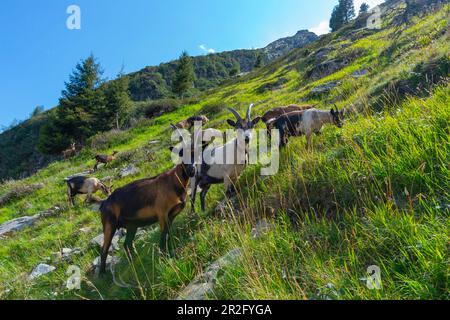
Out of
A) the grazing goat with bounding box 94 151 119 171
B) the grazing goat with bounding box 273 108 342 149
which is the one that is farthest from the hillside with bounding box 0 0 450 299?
the grazing goat with bounding box 94 151 119 171

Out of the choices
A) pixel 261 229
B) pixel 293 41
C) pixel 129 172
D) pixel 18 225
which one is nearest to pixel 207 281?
pixel 261 229

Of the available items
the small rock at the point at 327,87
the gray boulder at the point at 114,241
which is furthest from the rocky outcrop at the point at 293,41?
the gray boulder at the point at 114,241

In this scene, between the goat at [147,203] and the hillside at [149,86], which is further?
the hillside at [149,86]

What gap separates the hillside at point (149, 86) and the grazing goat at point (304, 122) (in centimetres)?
3889

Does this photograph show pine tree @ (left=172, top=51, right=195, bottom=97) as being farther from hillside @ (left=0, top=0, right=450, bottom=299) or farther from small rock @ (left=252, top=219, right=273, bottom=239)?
small rock @ (left=252, top=219, right=273, bottom=239)

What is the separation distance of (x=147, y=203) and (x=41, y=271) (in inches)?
115

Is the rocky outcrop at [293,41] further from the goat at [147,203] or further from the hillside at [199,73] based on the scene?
the goat at [147,203]

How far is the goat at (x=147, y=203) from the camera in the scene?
5.48 meters

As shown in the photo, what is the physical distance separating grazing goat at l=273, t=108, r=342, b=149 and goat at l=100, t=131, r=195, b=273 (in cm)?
346

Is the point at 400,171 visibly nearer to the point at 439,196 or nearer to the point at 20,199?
the point at 439,196

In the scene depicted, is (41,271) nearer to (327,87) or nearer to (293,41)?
(327,87)

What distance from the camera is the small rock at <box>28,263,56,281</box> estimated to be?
20.5 feet

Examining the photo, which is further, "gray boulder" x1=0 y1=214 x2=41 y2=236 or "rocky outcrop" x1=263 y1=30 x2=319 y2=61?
"rocky outcrop" x1=263 y1=30 x2=319 y2=61
